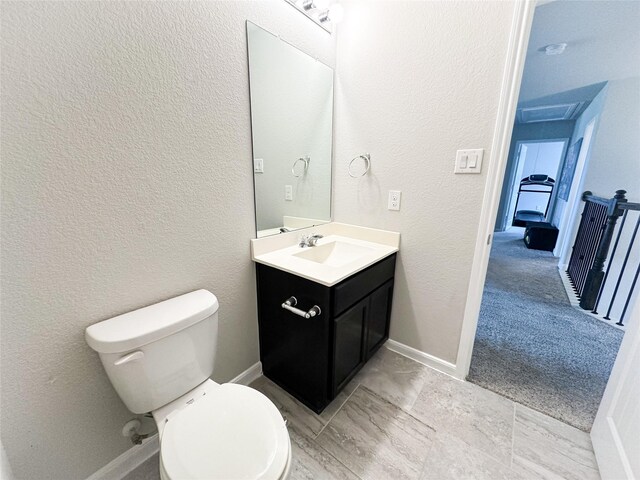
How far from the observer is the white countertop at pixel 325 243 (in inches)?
46.7

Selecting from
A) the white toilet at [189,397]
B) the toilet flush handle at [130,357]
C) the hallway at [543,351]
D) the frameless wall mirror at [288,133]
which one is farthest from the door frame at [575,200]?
the toilet flush handle at [130,357]

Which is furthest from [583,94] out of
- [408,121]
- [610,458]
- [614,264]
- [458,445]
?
[458,445]

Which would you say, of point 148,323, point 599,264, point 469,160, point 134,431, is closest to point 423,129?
point 469,160

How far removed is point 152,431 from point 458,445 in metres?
1.37

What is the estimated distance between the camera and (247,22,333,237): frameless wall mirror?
1.30m

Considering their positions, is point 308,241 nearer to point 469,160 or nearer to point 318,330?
point 318,330

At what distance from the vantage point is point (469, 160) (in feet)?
4.28

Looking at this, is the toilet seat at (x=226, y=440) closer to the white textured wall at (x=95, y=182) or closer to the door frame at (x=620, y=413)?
the white textured wall at (x=95, y=182)

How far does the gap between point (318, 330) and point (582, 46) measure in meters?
3.37

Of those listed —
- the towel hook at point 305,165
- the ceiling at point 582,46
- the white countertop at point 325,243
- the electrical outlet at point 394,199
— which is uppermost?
the ceiling at point 582,46

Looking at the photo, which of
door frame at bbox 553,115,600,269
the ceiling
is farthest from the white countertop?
door frame at bbox 553,115,600,269

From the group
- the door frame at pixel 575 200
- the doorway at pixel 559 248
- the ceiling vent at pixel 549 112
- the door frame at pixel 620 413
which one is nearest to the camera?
the door frame at pixel 620 413

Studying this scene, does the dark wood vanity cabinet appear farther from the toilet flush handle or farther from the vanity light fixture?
the vanity light fixture

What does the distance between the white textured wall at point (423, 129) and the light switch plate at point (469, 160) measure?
26 millimetres
